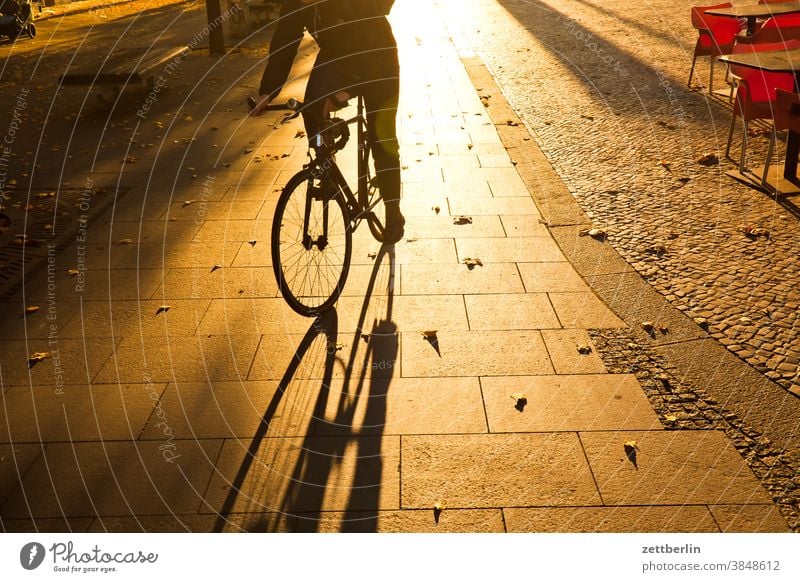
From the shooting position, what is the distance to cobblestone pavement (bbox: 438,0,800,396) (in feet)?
16.2

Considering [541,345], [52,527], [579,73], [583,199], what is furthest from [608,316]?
[579,73]

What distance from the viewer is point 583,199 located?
271 inches

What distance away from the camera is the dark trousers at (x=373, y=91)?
4555 mm

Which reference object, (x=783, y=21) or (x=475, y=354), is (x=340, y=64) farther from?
(x=783, y=21)

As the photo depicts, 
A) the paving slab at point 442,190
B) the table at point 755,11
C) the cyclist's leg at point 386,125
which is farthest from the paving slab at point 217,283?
the table at point 755,11

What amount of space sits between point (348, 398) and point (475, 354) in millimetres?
825

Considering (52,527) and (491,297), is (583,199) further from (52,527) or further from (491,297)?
(52,527)

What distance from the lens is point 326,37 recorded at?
4.79 metres

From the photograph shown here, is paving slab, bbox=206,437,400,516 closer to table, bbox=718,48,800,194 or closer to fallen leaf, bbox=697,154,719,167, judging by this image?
table, bbox=718,48,800,194

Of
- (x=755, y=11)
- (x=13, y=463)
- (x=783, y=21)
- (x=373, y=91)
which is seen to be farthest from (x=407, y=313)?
(x=755, y=11)

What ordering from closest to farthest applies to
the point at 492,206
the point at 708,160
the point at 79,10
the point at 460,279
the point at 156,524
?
the point at 156,524 → the point at 460,279 → the point at 492,206 → the point at 708,160 → the point at 79,10

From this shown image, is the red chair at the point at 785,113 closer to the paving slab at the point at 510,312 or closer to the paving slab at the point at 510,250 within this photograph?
the paving slab at the point at 510,250

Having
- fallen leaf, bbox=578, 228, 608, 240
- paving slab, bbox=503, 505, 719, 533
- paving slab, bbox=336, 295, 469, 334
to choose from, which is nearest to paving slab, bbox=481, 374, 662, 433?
paving slab, bbox=503, 505, 719, 533

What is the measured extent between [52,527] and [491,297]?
294 centimetres
